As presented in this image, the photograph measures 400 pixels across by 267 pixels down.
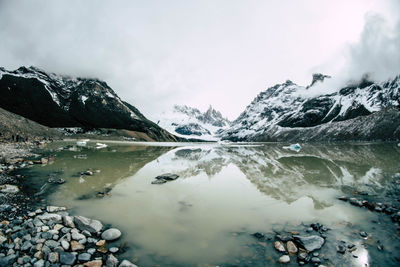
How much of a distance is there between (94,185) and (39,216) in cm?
868

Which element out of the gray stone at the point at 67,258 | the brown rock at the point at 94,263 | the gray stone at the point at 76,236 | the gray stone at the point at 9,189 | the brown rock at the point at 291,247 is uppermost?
the gray stone at the point at 9,189

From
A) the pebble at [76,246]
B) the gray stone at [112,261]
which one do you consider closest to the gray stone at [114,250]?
the gray stone at [112,261]

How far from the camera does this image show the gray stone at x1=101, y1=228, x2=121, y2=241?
9.74 meters

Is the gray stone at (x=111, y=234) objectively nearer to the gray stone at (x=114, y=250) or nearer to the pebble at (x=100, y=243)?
the pebble at (x=100, y=243)

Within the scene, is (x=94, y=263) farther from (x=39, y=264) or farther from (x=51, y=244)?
(x=51, y=244)

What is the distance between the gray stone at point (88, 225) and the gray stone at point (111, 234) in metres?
0.75

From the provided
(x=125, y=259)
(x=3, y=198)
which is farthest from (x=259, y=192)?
(x=3, y=198)

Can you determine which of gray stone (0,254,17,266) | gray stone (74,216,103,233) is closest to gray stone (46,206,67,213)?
gray stone (74,216,103,233)

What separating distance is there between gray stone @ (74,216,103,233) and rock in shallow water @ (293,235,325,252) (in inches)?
403

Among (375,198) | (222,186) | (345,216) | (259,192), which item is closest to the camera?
(345,216)

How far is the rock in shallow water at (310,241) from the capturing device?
904cm

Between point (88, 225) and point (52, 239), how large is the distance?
1.67 metres

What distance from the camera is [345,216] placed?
12.8 meters

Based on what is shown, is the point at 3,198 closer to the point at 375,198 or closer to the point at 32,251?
the point at 32,251
